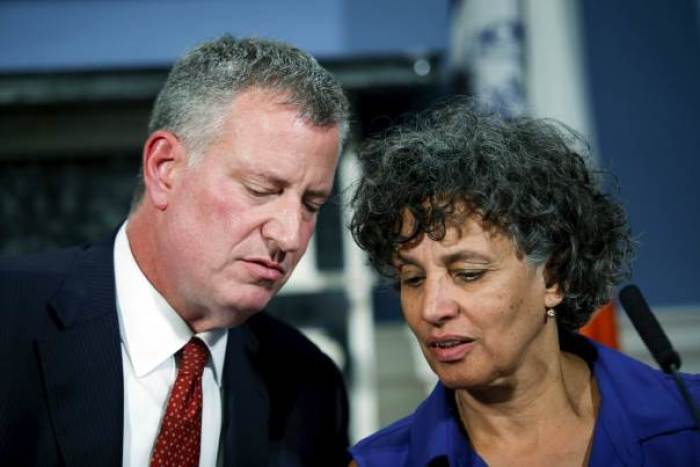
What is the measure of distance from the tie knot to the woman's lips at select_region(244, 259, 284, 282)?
0.22 metres

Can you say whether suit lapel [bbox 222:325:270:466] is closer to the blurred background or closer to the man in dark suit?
the man in dark suit

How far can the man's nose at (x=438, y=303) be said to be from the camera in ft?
4.45

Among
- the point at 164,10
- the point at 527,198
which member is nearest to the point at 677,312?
the point at 527,198

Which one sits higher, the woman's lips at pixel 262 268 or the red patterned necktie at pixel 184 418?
the woman's lips at pixel 262 268

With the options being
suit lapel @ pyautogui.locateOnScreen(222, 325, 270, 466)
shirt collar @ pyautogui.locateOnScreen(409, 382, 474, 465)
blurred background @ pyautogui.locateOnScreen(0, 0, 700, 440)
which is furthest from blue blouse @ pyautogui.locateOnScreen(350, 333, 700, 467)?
blurred background @ pyautogui.locateOnScreen(0, 0, 700, 440)

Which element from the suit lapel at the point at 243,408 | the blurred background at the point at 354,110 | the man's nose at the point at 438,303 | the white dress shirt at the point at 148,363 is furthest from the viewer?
the blurred background at the point at 354,110

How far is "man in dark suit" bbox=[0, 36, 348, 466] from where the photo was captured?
142cm

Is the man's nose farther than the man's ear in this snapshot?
No

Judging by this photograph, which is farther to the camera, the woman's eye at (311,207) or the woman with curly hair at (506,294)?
the woman's eye at (311,207)

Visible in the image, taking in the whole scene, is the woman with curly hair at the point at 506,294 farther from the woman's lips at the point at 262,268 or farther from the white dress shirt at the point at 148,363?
the white dress shirt at the point at 148,363

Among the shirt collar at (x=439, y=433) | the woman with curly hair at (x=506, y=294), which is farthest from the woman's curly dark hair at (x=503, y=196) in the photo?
the shirt collar at (x=439, y=433)

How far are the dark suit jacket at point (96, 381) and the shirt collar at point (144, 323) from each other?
1.2 inches

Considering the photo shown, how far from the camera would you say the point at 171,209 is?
1.49 meters

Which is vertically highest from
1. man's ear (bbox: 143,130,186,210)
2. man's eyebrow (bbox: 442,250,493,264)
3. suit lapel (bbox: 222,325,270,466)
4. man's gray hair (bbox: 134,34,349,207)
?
man's gray hair (bbox: 134,34,349,207)
